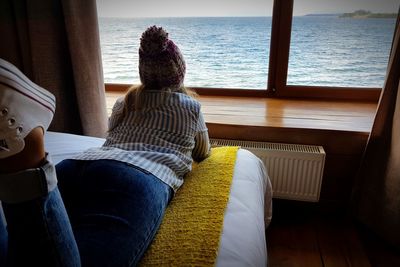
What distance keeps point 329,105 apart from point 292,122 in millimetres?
363

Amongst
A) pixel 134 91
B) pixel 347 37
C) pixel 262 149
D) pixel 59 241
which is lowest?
pixel 262 149

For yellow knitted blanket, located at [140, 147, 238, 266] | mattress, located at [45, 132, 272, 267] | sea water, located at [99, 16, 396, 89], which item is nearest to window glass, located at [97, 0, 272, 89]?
sea water, located at [99, 16, 396, 89]

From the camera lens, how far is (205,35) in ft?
6.53

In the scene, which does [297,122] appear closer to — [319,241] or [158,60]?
[319,241]

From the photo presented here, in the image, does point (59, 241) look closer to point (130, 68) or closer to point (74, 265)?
point (74, 265)

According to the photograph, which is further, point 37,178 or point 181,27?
point 181,27

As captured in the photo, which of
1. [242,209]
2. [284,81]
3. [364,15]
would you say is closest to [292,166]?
[284,81]

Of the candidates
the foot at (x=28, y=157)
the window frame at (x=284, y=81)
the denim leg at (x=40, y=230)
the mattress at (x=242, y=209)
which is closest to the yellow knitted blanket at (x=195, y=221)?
the mattress at (x=242, y=209)

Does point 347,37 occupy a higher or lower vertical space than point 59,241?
higher

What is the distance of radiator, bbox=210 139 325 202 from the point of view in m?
Result: 1.48

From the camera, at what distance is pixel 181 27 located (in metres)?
2.00

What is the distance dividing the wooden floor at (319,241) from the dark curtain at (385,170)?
8 cm

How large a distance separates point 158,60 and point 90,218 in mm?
551

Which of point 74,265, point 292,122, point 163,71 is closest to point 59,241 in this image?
point 74,265
